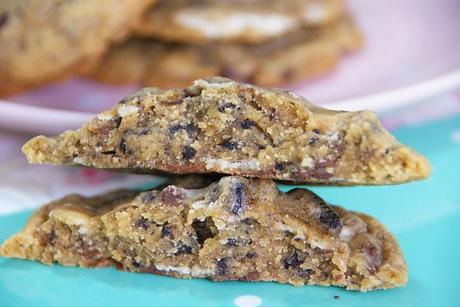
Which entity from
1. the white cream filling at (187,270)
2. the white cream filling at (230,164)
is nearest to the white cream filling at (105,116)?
the white cream filling at (230,164)

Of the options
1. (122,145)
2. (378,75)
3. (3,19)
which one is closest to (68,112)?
(3,19)

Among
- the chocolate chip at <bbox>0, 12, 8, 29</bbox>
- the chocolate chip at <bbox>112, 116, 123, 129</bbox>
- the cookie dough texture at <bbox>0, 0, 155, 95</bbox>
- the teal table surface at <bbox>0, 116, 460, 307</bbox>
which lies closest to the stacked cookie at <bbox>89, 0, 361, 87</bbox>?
the cookie dough texture at <bbox>0, 0, 155, 95</bbox>

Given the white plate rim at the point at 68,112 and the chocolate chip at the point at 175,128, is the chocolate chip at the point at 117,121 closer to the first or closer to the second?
the chocolate chip at the point at 175,128

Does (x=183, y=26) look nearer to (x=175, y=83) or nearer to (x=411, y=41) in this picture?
(x=175, y=83)

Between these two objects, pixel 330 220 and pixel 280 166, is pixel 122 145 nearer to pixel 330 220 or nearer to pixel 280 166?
pixel 280 166

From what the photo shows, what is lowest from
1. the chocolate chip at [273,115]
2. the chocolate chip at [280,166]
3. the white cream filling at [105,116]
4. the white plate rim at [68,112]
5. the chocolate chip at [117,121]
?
the chocolate chip at [280,166]

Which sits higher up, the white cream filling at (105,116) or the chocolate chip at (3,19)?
the chocolate chip at (3,19)

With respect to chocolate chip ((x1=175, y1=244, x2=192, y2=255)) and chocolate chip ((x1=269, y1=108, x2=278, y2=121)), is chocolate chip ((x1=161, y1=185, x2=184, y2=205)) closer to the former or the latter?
chocolate chip ((x1=175, y1=244, x2=192, y2=255))
